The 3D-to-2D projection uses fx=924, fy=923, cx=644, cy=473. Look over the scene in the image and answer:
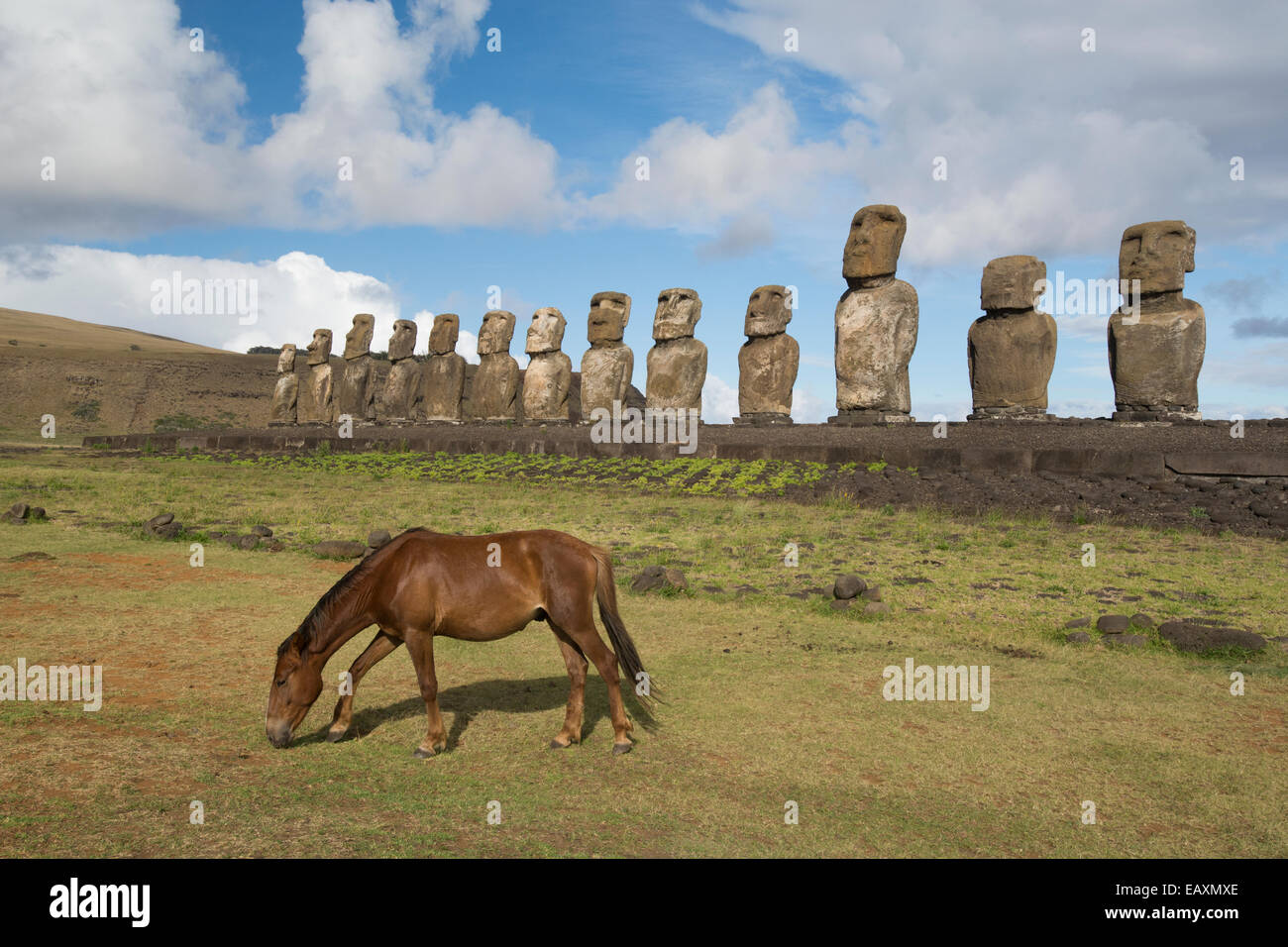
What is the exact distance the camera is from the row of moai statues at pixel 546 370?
2092cm

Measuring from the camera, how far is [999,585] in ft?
30.4

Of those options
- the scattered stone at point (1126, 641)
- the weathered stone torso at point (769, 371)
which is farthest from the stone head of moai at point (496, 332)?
the scattered stone at point (1126, 641)

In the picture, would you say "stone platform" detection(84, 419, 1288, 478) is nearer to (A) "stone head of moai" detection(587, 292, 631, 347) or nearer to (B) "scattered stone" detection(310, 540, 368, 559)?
(A) "stone head of moai" detection(587, 292, 631, 347)

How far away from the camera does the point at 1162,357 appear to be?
15273 millimetres

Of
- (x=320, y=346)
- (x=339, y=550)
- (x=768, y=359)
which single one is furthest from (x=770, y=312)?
(x=320, y=346)

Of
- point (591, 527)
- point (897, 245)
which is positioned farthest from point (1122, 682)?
point (897, 245)

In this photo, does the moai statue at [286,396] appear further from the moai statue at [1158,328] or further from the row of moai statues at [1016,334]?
the moai statue at [1158,328]

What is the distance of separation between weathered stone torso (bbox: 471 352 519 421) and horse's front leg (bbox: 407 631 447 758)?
2306 cm

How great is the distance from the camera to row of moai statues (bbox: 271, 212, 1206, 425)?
15352 millimetres

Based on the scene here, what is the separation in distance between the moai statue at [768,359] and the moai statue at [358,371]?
17136mm

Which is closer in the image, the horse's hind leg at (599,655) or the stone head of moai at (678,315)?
the horse's hind leg at (599,655)

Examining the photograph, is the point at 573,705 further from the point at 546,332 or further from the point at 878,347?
the point at 546,332
